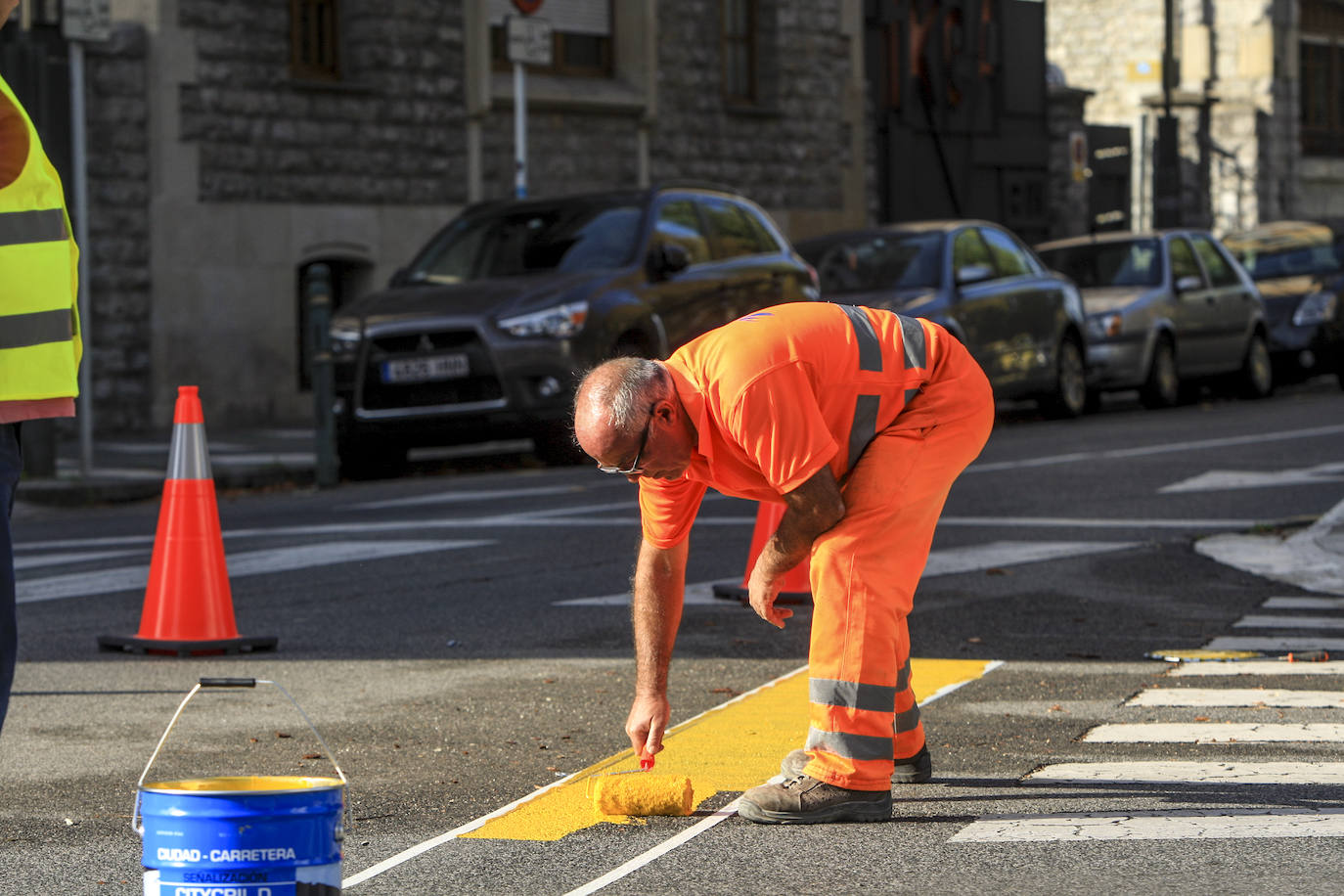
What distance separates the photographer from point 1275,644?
7285mm

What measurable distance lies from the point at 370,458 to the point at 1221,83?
1277 inches

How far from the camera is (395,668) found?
7.06 metres

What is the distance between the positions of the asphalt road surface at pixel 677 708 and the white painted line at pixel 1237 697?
0.02 m

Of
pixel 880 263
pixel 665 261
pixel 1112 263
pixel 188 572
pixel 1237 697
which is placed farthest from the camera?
pixel 1112 263

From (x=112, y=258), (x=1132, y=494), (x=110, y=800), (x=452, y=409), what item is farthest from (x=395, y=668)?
(x=112, y=258)

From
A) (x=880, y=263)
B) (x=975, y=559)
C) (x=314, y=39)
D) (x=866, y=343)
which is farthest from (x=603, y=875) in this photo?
(x=314, y=39)

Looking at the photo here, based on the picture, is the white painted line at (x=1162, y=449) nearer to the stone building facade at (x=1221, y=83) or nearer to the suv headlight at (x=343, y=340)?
the suv headlight at (x=343, y=340)

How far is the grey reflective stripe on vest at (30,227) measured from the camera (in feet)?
13.0

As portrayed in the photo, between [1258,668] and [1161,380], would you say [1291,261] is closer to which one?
[1161,380]

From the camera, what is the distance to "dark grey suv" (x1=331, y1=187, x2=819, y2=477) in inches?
554

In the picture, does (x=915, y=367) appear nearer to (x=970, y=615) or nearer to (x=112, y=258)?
(x=970, y=615)

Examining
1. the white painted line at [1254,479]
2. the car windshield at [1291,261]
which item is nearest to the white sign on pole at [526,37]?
the white painted line at [1254,479]

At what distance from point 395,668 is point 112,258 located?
13.6 meters

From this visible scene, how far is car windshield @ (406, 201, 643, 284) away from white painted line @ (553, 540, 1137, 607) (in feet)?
18.1
